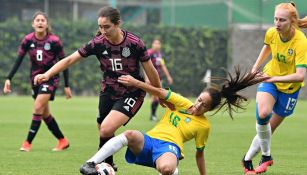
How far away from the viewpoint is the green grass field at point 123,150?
31.9 feet

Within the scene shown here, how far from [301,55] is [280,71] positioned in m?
0.36

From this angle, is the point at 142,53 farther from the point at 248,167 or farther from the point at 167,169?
the point at 248,167

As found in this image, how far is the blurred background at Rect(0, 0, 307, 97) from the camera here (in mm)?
30538

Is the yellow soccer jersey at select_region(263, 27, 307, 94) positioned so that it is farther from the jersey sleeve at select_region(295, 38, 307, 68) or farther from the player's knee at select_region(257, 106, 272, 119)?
the player's knee at select_region(257, 106, 272, 119)

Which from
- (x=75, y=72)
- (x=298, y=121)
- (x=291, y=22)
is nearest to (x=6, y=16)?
(x=75, y=72)

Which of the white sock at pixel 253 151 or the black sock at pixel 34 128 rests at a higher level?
the white sock at pixel 253 151

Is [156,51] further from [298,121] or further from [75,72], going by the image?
[75,72]

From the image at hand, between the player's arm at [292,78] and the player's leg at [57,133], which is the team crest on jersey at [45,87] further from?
the player's arm at [292,78]

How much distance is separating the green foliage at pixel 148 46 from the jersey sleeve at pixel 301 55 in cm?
2152

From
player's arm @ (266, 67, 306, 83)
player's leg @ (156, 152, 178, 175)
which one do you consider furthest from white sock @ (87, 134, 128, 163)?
player's arm @ (266, 67, 306, 83)

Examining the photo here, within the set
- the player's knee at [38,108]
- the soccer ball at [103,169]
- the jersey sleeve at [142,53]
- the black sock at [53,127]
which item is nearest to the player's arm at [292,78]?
the jersey sleeve at [142,53]

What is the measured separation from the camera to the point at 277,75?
9.38 meters

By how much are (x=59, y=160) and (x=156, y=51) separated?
10004mm

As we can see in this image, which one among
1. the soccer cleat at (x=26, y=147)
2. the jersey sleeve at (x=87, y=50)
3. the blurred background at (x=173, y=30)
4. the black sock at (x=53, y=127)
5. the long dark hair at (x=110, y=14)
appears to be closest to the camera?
the long dark hair at (x=110, y=14)
